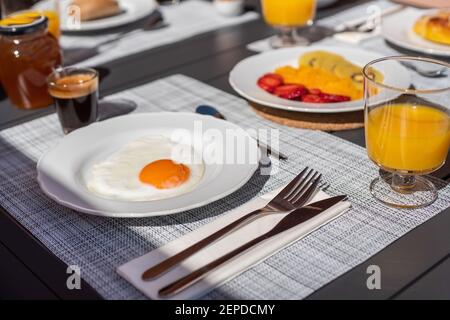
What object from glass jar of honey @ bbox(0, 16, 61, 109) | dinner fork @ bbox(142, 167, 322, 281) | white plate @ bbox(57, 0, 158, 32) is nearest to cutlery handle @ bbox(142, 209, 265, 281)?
dinner fork @ bbox(142, 167, 322, 281)

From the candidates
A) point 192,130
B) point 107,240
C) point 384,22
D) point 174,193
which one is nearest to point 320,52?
point 384,22

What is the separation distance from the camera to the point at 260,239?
2.42 ft

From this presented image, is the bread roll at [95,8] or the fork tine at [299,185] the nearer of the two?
the fork tine at [299,185]

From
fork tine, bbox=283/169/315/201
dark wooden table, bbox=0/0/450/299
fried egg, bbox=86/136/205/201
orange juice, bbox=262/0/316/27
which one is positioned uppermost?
orange juice, bbox=262/0/316/27

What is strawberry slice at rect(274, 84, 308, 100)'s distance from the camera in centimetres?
110

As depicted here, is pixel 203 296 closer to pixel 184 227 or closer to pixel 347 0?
pixel 184 227

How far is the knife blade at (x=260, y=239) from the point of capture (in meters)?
0.67

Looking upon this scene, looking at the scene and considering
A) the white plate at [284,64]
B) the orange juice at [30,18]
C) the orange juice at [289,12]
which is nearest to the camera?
the white plate at [284,64]

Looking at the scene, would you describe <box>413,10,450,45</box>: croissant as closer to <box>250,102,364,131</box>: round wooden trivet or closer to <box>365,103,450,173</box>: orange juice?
<box>250,102,364,131</box>: round wooden trivet

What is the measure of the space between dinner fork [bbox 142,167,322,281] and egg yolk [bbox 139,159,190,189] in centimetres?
13

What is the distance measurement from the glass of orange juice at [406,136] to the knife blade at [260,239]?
9 centimetres

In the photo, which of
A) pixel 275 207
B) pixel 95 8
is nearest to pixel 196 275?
pixel 275 207

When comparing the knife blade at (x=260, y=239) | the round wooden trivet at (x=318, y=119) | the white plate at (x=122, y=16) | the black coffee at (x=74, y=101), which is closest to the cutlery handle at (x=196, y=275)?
the knife blade at (x=260, y=239)

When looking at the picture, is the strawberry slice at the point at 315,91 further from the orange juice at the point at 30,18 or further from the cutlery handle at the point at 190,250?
the orange juice at the point at 30,18
